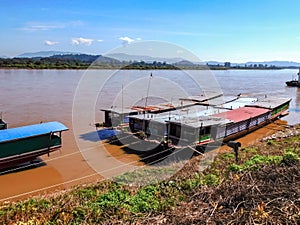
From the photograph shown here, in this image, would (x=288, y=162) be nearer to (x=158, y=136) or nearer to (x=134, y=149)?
(x=158, y=136)

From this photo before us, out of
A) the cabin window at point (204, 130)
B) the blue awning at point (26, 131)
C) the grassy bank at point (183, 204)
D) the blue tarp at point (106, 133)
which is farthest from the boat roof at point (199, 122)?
the blue awning at point (26, 131)

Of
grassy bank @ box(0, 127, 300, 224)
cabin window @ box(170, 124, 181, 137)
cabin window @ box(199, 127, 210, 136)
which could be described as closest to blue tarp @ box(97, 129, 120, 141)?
cabin window @ box(170, 124, 181, 137)

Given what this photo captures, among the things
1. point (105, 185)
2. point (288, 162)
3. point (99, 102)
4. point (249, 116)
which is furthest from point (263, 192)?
point (99, 102)

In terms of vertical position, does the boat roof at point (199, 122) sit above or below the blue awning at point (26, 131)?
above

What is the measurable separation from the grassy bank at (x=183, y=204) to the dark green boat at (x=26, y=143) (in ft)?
14.1

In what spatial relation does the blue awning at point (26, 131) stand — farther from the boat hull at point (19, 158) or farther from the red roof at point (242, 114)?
the red roof at point (242, 114)

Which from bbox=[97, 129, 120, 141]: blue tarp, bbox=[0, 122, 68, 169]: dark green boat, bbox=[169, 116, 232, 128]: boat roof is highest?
bbox=[169, 116, 232, 128]: boat roof

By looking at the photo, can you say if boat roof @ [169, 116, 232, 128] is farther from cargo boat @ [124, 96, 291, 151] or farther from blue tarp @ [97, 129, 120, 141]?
blue tarp @ [97, 129, 120, 141]

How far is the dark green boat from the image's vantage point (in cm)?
941

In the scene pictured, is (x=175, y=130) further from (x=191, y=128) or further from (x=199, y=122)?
(x=199, y=122)

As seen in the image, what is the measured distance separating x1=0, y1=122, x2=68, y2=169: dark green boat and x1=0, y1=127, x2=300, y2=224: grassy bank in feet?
14.1

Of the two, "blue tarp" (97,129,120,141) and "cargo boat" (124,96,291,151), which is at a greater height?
"cargo boat" (124,96,291,151)

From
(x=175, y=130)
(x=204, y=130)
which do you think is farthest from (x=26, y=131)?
(x=204, y=130)

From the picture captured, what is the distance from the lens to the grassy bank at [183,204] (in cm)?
352
